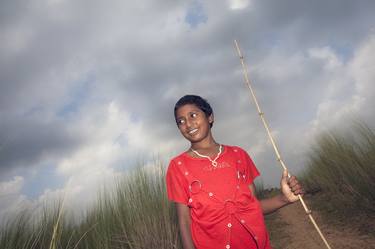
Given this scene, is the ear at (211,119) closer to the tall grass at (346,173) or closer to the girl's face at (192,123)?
the girl's face at (192,123)

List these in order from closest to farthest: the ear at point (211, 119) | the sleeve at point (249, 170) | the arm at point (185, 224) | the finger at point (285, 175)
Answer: the finger at point (285, 175)
the arm at point (185, 224)
the sleeve at point (249, 170)
the ear at point (211, 119)

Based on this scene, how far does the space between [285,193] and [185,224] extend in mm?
642

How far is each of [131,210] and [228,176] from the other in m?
2.68

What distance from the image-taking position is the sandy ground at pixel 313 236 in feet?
16.3

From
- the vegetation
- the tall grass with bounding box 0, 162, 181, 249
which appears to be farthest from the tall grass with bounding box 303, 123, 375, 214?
the tall grass with bounding box 0, 162, 181, 249

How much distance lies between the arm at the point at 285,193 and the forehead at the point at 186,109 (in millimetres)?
646

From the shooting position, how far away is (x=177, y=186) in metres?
2.25

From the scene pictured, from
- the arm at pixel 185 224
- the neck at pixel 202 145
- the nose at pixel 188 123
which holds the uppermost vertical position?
the nose at pixel 188 123

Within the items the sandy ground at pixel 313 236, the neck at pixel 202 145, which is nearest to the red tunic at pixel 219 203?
the neck at pixel 202 145

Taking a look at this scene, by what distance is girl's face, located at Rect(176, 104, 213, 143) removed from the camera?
2391 millimetres

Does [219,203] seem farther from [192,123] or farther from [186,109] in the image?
[186,109]

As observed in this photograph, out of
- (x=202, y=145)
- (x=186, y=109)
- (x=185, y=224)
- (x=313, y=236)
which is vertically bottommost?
(x=313, y=236)

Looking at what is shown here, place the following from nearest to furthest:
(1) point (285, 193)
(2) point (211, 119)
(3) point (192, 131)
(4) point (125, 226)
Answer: (1) point (285, 193) < (3) point (192, 131) < (2) point (211, 119) < (4) point (125, 226)

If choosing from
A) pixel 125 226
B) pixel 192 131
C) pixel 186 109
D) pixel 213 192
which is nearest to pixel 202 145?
pixel 192 131
